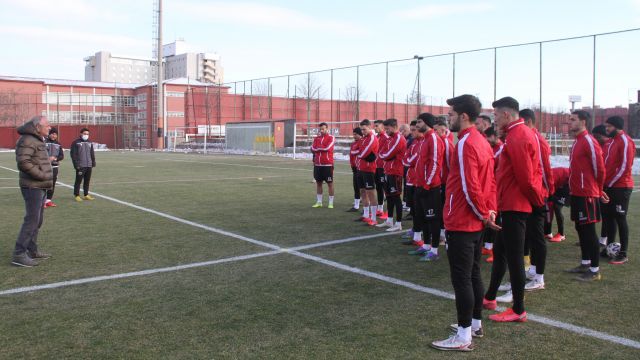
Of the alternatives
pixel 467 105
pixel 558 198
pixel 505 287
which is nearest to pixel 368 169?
pixel 558 198

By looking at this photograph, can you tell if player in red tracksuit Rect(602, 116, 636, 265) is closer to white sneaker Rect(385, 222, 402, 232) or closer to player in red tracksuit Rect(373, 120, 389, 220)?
white sneaker Rect(385, 222, 402, 232)

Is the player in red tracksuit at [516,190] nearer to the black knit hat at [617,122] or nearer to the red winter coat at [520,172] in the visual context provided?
the red winter coat at [520,172]

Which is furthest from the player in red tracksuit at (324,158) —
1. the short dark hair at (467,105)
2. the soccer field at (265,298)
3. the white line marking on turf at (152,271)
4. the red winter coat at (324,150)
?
the short dark hair at (467,105)

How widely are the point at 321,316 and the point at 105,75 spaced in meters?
156

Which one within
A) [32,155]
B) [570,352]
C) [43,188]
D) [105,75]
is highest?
[105,75]

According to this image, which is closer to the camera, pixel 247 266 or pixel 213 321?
pixel 213 321

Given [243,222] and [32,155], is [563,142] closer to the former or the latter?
[243,222]

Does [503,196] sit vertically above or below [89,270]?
above

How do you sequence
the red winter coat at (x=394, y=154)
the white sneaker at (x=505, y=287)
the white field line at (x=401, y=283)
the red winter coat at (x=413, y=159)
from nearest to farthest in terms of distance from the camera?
the white field line at (x=401, y=283)
the white sneaker at (x=505, y=287)
the red winter coat at (x=413, y=159)
the red winter coat at (x=394, y=154)

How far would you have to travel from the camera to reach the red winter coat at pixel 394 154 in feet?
30.6

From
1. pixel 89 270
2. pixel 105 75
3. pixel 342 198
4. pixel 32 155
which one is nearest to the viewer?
pixel 89 270

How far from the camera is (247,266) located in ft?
22.7

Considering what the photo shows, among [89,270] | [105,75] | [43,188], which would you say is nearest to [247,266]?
[89,270]

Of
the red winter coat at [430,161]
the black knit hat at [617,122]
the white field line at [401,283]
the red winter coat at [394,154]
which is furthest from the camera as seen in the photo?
the red winter coat at [394,154]
